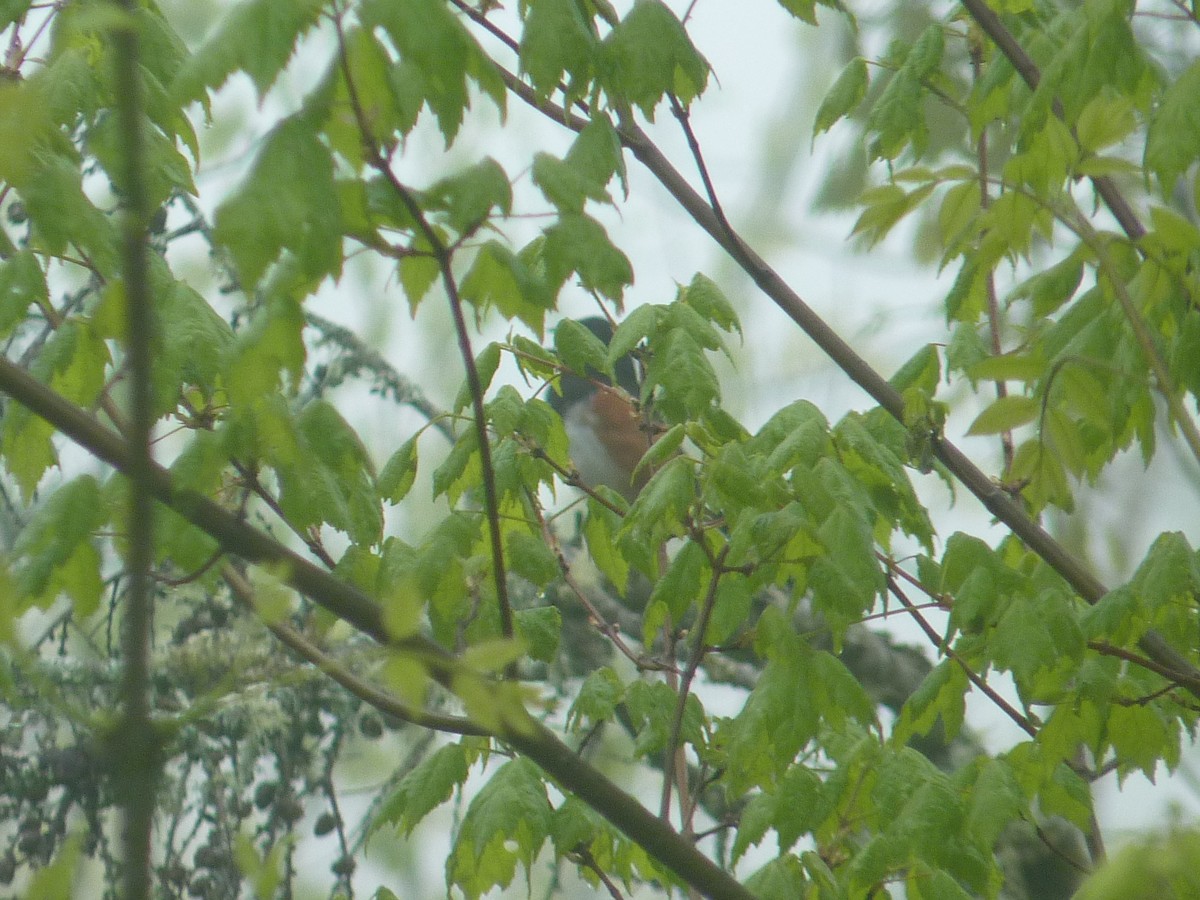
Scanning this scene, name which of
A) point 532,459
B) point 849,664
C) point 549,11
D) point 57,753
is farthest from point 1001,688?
point 549,11

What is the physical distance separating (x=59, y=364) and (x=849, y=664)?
2.08 meters

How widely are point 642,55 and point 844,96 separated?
544 millimetres

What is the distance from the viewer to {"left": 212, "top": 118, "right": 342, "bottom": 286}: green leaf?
2.27 feet

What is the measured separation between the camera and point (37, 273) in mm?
A: 1078

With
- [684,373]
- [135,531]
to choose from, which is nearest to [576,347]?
[684,373]

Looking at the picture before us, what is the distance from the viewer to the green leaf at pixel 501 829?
125cm

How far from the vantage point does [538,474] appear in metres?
1.48

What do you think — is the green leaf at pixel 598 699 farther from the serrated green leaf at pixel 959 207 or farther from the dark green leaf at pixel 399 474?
the serrated green leaf at pixel 959 207

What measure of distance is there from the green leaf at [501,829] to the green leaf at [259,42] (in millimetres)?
752

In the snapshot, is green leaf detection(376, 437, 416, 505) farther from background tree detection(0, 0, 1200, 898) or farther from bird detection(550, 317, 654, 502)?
bird detection(550, 317, 654, 502)

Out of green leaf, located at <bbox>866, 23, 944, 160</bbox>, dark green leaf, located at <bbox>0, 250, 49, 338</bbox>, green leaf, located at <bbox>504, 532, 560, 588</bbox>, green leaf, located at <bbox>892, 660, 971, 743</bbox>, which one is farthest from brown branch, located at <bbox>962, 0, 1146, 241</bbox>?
dark green leaf, located at <bbox>0, 250, 49, 338</bbox>

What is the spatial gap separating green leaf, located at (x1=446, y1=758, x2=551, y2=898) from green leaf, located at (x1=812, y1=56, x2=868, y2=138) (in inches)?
31.8

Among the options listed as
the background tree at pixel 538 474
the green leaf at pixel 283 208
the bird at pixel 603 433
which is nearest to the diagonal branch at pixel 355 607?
the background tree at pixel 538 474

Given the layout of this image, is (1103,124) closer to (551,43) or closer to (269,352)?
(551,43)
